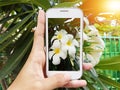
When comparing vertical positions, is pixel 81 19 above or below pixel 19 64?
above

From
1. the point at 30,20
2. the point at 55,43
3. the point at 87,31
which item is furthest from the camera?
the point at 30,20

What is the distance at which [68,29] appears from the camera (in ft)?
3.99

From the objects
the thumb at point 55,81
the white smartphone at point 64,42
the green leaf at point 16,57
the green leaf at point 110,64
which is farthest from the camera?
the green leaf at point 110,64

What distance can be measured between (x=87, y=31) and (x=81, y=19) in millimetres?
82

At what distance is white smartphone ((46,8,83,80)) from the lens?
1109 millimetres

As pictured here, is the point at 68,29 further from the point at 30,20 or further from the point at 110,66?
the point at 110,66

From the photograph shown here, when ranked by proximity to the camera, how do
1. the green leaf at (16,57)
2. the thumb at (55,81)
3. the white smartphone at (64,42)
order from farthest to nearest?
the green leaf at (16,57)
the white smartphone at (64,42)
the thumb at (55,81)

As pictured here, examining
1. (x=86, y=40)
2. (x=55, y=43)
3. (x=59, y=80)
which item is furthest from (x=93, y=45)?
(x=59, y=80)

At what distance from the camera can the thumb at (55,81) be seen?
99 centimetres

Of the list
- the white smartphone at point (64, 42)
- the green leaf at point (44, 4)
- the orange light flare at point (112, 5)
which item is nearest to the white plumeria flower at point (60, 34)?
the white smartphone at point (64, 42)

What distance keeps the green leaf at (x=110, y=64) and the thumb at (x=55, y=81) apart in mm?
419

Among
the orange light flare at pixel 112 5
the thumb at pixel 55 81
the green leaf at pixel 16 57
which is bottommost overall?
the thumb at pixel 55 81

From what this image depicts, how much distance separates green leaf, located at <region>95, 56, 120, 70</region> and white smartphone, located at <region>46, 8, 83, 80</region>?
251 millimetres

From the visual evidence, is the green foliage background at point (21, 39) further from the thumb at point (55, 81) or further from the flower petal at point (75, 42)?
the thumb at point (55, 81)
